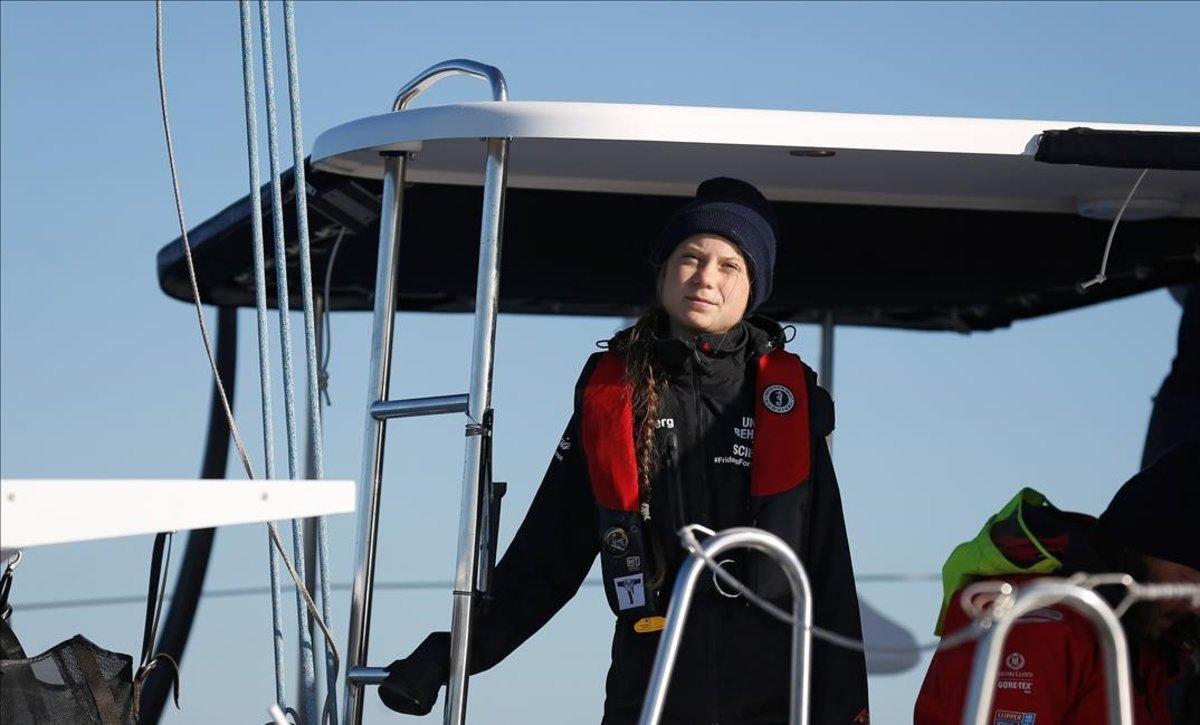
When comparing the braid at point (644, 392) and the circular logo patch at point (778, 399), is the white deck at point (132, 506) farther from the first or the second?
the circular logo patch at point (778, 399)

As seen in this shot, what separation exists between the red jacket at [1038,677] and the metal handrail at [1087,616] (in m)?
1.14

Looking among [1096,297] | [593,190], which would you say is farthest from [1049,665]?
[1096,297]

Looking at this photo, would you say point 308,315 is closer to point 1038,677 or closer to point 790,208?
point 790,208

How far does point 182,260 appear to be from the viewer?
463 centimetres

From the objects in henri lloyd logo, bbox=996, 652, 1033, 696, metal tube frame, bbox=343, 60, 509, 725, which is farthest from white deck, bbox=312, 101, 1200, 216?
henri lloyd logo, bbox=996, 652, 1033, 696

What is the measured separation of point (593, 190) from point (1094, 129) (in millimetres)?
1189

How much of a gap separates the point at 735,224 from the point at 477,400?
0.58 meters

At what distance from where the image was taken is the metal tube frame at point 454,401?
3.08 m

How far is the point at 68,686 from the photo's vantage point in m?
2.53

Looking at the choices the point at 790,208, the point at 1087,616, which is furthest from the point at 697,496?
the point at 790,208

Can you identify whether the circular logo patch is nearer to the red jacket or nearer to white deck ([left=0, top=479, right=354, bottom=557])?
the red jacket

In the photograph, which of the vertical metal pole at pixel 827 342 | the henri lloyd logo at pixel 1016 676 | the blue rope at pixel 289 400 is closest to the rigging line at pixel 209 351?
the blue rope at pixel 289 400

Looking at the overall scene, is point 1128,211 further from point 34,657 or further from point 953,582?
point 34,657

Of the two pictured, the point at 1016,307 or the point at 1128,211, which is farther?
the point at 1016,307
